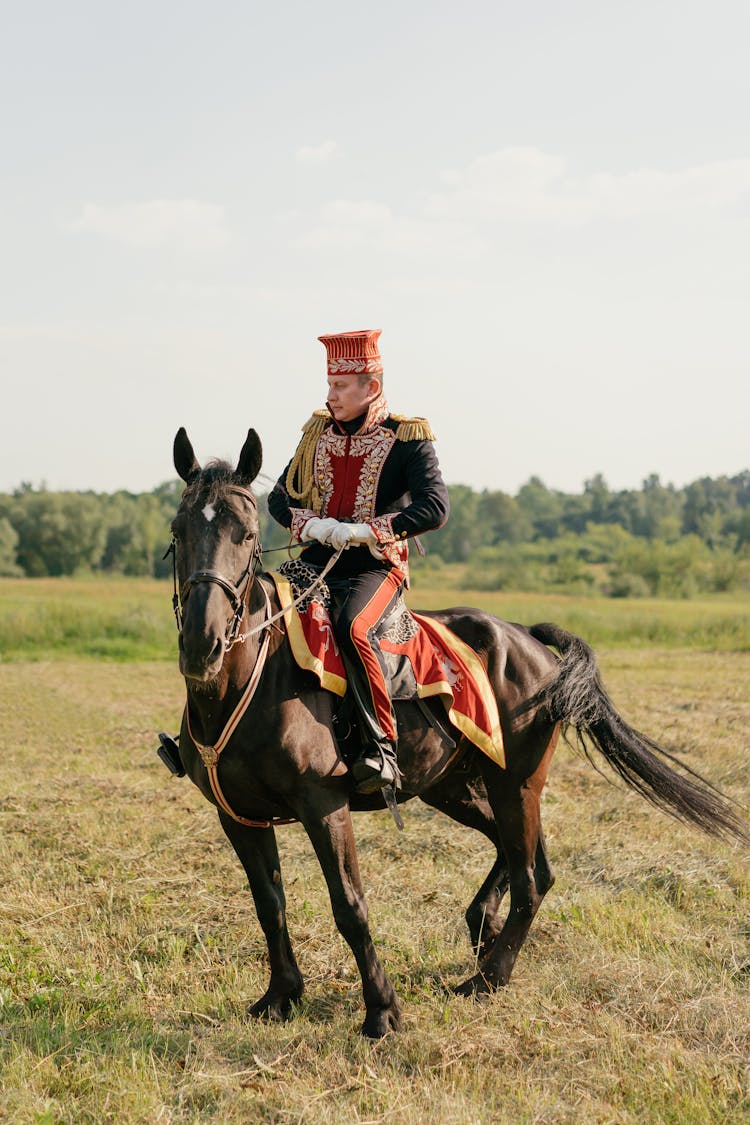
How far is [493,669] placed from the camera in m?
5.01

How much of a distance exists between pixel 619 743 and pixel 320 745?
185 cm

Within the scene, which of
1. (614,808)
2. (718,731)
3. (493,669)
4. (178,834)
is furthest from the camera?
(718,731)

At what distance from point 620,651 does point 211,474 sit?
67.3 ft

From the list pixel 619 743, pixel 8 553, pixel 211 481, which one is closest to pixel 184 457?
pixel 211 481

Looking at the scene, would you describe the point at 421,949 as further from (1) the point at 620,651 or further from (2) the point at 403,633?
(1) the point at 620,651

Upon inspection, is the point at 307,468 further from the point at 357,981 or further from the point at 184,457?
the point at 357,981

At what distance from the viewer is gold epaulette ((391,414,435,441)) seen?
4.61m

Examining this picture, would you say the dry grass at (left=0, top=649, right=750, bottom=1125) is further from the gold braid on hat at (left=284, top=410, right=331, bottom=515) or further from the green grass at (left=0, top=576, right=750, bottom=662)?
the green grass at (left=0, top=576, right=750, bottom=662)

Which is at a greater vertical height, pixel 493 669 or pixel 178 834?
pixel 493 669

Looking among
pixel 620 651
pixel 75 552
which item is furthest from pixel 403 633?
pixel 75 552

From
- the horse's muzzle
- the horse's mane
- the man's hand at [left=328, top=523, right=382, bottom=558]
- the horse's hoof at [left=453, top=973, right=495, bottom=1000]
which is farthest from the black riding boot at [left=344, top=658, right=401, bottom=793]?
the horse's hoof at [left=453, top=973, right=495, bottom=1000]

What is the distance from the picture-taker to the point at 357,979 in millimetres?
4820

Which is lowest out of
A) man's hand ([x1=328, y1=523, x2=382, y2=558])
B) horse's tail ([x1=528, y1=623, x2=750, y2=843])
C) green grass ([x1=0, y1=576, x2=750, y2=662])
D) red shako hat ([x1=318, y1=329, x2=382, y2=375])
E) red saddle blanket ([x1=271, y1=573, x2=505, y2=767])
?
green grass ([x1=0, y1=576, x2=750, y2=662])

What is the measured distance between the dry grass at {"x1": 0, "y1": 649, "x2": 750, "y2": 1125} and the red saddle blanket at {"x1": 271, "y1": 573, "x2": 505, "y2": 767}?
1.23 metres
